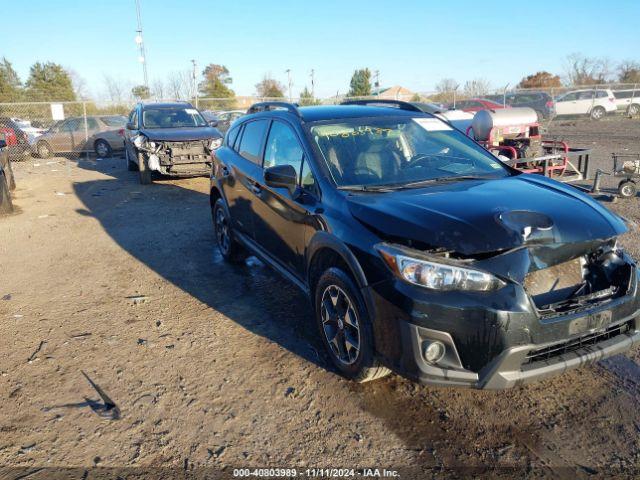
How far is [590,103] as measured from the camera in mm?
26641

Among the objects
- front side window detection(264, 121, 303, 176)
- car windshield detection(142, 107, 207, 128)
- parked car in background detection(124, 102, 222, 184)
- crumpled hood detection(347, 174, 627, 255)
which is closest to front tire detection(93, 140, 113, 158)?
car windshield detection(142, 107, 207, 128)

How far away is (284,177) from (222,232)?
255cm

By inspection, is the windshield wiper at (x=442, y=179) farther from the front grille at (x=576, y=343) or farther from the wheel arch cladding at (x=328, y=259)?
the front grille at (x=576, y=343)

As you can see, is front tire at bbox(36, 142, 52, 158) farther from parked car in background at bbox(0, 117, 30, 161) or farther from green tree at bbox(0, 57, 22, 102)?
green tree at bbox(0, 57, 22, 102)

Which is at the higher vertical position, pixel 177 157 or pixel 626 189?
pixel 177 157

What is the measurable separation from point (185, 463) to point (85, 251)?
477cm

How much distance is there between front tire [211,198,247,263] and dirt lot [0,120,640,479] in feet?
1.16

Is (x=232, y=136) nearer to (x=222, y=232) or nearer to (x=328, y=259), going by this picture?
(x=222, y=232)

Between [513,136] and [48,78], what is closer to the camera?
[513,136]

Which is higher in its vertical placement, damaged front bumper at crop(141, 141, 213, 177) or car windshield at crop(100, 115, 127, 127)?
car windshield at crop(100, 115, 127, 127)

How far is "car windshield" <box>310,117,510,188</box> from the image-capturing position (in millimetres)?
3664

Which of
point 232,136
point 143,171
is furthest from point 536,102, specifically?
point 232,136

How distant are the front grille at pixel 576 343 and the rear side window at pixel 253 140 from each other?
9.63ft

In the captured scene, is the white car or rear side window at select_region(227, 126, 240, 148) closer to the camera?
rear side window at select_region(227, 126, 240, 148)
